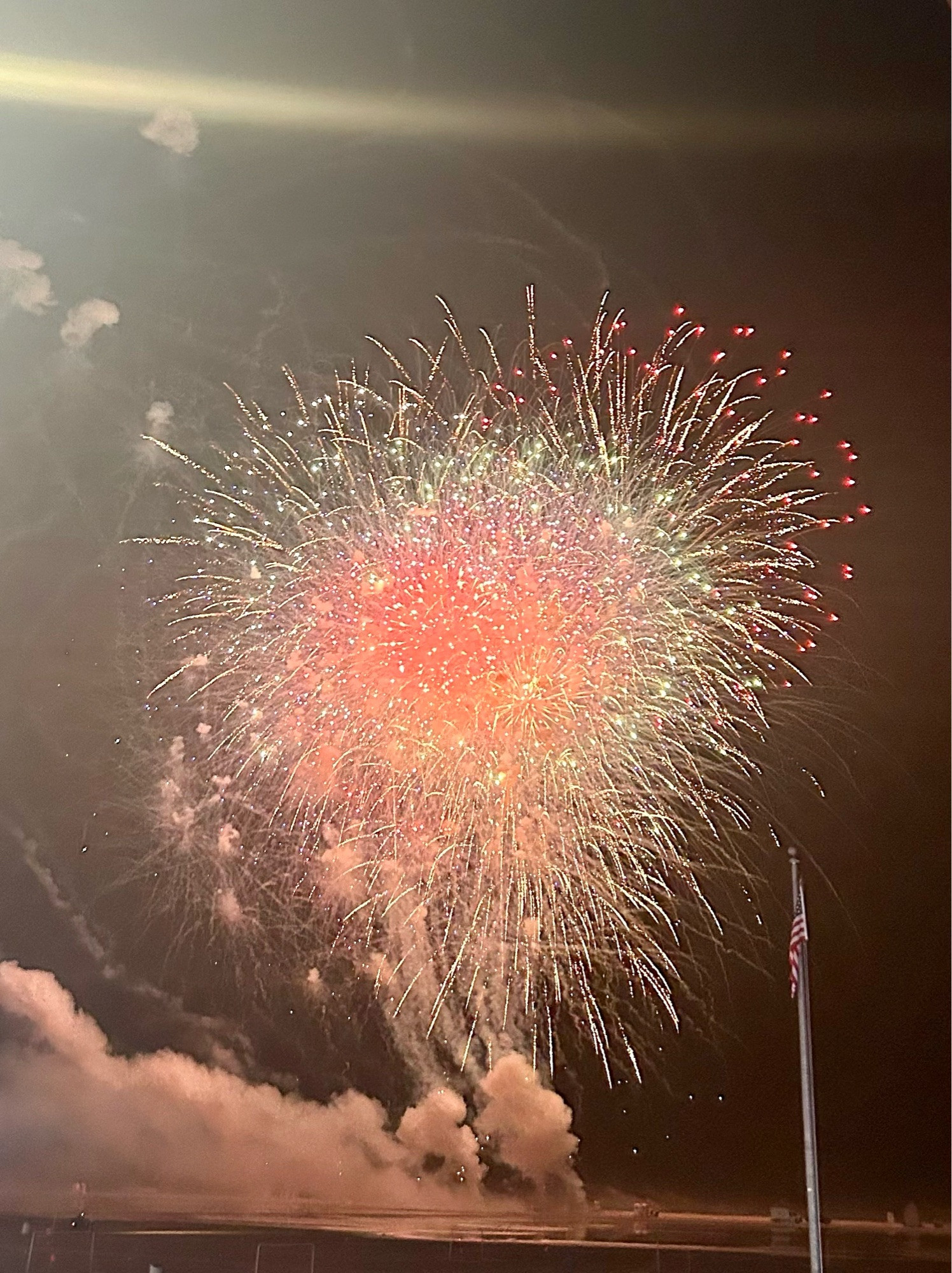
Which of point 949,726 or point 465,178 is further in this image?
point 465,178

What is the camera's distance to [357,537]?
146 inches

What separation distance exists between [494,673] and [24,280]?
2.11 metres

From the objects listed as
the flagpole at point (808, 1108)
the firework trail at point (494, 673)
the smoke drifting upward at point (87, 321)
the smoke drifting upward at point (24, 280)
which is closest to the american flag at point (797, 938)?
the flagpole at point (808, 1108)

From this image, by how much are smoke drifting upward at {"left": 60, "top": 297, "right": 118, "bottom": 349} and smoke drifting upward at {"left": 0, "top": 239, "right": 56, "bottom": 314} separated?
0.10 meters

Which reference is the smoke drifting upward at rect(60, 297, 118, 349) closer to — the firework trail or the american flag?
the firework trail

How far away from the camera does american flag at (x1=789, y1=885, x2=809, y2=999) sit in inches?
129

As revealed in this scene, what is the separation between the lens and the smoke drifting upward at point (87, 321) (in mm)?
4012

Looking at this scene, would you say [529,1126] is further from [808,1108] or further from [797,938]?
[797,938]

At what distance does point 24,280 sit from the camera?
4055mm

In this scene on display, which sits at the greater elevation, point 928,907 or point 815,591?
point 815,591

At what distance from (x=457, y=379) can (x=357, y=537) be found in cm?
60

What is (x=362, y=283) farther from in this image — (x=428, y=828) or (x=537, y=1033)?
(x=537, y=1033)

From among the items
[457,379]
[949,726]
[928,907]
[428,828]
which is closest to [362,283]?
[457,379]

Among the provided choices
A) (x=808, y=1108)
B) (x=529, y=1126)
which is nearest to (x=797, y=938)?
(x=808, y=1108)
